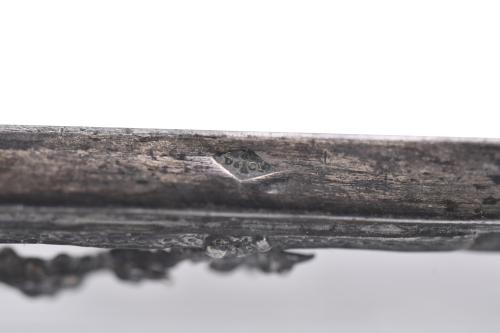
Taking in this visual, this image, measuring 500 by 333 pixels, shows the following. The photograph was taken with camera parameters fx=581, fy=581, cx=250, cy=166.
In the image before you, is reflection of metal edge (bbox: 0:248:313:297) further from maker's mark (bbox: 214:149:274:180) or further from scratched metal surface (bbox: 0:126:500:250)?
maker's mark (bbox: 214:149:274:180)

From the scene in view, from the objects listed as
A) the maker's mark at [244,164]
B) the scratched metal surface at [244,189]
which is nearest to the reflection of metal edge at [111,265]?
the scratched metal surface at [244,189]

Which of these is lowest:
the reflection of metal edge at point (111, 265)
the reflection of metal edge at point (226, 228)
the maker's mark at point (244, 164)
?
the reflection of metal edge at point (111, 265)

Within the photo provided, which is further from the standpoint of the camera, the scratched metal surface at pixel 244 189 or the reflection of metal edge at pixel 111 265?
the reflection of metal edge at pixel 111 265

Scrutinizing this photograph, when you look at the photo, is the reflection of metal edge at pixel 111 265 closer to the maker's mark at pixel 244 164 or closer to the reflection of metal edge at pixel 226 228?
the reflection of metal edge at pixel 226 228

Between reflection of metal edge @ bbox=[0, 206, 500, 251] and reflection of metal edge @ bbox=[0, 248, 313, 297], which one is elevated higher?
reflection of metal edge @ bbox=[0, 206, 500, 251]

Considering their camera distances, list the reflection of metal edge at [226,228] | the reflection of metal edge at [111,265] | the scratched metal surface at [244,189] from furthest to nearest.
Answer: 1. the reflection of metal edge at [111,265]
2. the reflection of metal edge at [226,228]
3. the scratched metal surface at [244,189]

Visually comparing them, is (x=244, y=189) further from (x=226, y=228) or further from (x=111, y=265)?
(x=111, y=265)

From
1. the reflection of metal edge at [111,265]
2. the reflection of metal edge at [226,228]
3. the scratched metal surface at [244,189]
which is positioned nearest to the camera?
the scratched metal surface at [244,189]

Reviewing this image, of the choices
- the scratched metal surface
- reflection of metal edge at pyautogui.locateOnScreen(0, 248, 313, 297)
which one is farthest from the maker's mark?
reflection of metal edge at pyautogui.locateOnScreen(0, 248, 313, 297)
